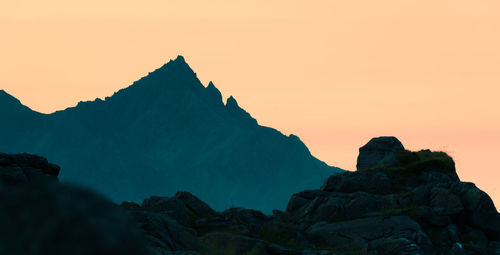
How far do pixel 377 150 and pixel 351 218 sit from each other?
16.1 m

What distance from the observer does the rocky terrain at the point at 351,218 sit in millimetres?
28531

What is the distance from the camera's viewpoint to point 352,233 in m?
34.3

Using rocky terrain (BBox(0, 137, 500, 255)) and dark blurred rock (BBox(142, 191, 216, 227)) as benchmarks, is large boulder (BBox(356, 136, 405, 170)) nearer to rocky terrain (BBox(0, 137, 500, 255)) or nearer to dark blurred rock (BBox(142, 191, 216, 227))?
rocky terrain (BBox(0, 137, 500, 255))

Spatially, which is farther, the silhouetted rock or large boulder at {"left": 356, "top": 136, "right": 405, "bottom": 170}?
large boulder at {"left": 356, "top": 136, "right": 405, "bottom": 170}

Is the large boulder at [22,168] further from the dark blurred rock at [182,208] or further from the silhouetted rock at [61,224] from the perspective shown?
the silhouetted rock at [61,224]

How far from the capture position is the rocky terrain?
28.5 m

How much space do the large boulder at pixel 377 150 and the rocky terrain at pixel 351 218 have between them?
3462 millimetres

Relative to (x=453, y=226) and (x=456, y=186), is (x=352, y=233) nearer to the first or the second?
(x=453, y=226)

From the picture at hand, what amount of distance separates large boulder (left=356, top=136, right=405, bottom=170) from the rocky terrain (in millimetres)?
3462

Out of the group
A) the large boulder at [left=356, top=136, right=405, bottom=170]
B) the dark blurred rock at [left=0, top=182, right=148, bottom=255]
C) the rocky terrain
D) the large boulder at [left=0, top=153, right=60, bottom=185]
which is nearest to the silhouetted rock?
the dark blurred rock at [left=0, top=182, right=148, bottom=255]

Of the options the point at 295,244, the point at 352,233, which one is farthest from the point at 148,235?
the point at 352,233

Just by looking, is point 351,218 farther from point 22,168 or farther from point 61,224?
point 61,224

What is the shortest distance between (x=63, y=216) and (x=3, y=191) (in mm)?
983

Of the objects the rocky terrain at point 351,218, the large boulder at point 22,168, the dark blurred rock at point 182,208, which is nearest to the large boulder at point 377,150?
the rocky terrain at point 351,218
